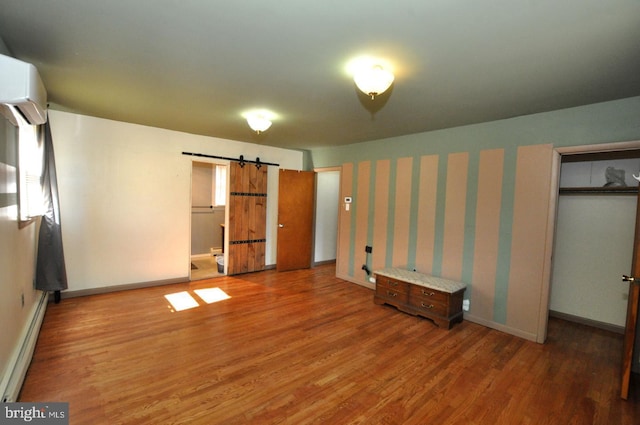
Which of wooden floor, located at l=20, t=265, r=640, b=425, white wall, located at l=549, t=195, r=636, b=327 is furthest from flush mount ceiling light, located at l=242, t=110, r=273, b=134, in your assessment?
white wall, located at l=549, t=195, r=636, b=327

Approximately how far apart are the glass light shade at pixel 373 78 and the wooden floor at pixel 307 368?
2340mm

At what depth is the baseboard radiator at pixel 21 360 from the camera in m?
1.86

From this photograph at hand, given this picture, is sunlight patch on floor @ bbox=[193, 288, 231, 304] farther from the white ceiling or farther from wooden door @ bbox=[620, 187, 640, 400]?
wooden door @ bbox=[620, 187, 640, 400]

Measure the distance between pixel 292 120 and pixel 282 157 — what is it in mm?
2178

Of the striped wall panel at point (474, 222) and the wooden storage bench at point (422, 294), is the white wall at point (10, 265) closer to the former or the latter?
the wooden storage bench at point (422, 294)

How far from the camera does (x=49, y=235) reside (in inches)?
134

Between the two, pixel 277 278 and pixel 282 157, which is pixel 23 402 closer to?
pixel 277 278

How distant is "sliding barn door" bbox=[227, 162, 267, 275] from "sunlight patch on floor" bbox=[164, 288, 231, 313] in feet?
3.15

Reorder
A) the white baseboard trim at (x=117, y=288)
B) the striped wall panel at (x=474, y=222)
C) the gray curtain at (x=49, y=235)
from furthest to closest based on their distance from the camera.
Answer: the white baseboard trim at (x=117, y=288) < the gray curtain at (x=49, y=235) < the striped wall panel at (x=474, y=222)

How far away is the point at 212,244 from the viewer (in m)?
7.00

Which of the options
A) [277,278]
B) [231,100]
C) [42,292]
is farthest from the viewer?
[277,278]

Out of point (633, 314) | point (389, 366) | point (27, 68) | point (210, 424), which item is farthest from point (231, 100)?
point (633, 314)

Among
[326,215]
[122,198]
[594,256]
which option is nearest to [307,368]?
[122,198]

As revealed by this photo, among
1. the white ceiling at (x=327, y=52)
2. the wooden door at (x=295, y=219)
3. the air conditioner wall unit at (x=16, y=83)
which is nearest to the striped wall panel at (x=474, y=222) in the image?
the white ceiling at (x=327, y=52)
